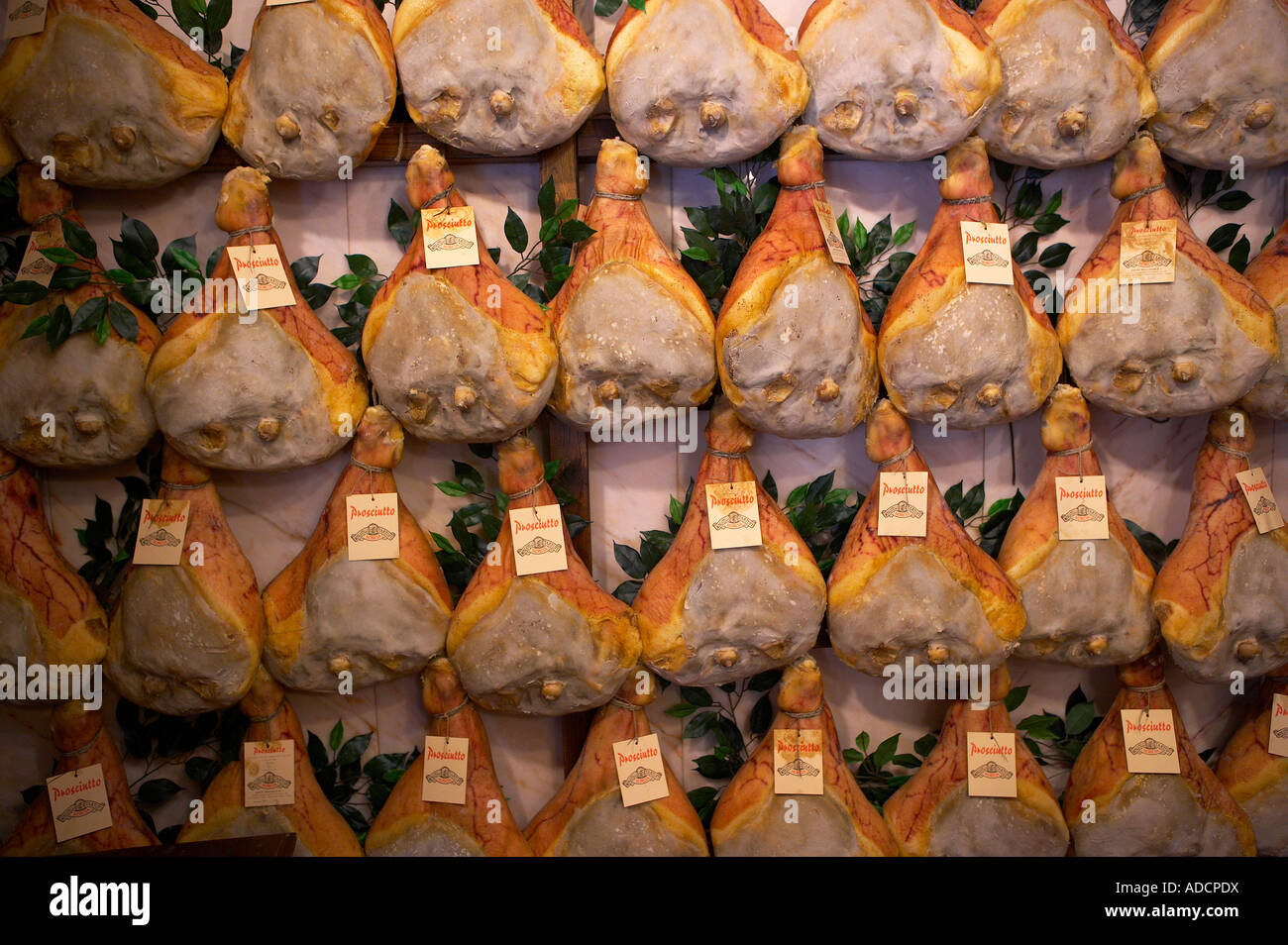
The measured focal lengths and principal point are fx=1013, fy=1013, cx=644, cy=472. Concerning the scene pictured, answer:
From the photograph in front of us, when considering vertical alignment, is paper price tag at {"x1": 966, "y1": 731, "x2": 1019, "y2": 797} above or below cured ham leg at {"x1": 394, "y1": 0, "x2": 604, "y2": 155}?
below

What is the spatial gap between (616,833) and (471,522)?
2.70 ft

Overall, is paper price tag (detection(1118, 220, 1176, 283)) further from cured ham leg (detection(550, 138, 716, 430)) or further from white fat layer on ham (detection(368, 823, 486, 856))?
white fat layer on ham (detection(368, 823, 486, 856))

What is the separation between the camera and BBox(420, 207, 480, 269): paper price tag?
2.24 m

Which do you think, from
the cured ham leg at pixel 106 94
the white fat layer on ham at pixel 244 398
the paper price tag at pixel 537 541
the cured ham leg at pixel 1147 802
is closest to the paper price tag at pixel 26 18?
the cured ham leg at pixel 106 94

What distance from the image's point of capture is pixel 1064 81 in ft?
7.47

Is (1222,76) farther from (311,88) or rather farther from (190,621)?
(190,621)

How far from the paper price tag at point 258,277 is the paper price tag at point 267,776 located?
1064 mm

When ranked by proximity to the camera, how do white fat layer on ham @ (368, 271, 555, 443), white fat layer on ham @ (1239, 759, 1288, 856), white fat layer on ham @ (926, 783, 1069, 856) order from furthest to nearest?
1. white fat layer on ham @ (1239, 759, 1288, 856)
2. white fat layer on ham @ (926, 783, 1069, 856)
3. white fat layer on ham @ (368, 271, 555, 443)

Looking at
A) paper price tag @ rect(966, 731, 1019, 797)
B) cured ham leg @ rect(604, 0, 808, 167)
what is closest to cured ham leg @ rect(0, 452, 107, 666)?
cured ham leg @ rect(604, 0, 808, 167)

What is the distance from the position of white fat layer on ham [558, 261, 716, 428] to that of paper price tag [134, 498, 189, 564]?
979 millimetres

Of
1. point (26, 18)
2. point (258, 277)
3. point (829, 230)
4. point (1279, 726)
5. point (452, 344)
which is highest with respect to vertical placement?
point (26, 18)

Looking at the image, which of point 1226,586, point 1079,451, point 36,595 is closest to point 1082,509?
point 1079,451

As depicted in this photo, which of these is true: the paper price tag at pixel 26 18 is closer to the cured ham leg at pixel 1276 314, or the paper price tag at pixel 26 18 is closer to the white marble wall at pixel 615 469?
the white marble wall at pixel 615 469
